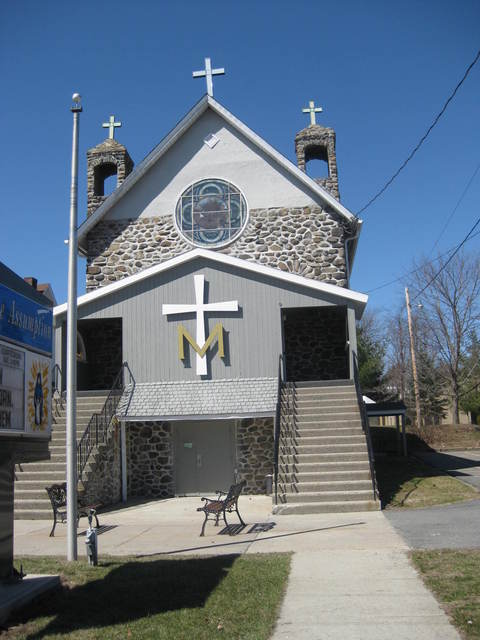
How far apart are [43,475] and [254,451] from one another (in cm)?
509

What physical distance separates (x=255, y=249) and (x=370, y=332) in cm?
3079

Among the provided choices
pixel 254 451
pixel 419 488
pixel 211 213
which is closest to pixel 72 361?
pixel 254 451

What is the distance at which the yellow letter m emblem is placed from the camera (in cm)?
1588

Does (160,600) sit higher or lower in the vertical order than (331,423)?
lower

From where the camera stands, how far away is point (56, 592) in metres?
6.68

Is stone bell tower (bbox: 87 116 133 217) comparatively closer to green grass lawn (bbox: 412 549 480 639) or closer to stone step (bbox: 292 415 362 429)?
stone step (bbox: 292 415 362 429)

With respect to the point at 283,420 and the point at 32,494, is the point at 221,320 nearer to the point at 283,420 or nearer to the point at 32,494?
the point at 283,420

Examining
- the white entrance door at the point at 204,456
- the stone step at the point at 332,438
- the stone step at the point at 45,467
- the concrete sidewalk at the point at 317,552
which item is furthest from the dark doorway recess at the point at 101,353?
the stone step at the point at 332,438

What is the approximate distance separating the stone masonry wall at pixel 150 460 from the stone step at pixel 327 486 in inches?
170

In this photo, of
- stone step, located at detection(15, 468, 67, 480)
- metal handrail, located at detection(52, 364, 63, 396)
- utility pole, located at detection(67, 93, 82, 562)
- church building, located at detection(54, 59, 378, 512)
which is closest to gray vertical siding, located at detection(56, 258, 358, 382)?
church building, located at detection(54, 59, 378, 512)

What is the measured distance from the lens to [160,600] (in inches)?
245

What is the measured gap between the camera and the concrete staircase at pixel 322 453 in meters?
11.9

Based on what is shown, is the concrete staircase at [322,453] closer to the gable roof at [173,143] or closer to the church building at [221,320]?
the church building at [221,320]

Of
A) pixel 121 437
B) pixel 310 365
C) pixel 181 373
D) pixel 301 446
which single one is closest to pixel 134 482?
pixel 121 437
